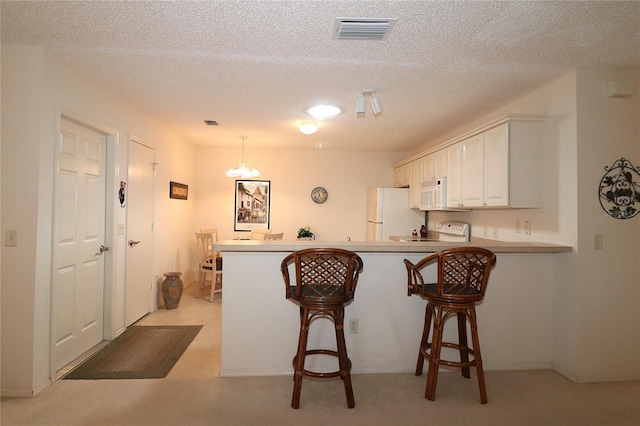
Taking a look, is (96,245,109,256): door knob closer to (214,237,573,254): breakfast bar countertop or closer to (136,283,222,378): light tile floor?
(136,283,222,378): light tile floor

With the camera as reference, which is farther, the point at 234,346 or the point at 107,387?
the point at 234,346

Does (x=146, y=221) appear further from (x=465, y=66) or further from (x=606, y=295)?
(x=606, y=295)

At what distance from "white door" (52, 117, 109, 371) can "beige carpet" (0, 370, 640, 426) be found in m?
0.49

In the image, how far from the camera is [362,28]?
215cm

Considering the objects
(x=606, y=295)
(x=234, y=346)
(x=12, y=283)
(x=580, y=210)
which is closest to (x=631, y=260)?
(x=606, y=295)

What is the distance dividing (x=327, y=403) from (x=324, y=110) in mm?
2692

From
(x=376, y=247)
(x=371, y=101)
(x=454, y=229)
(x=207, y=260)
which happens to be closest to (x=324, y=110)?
(x=371, y=101)

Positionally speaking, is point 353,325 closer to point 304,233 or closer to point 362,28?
point 362,28

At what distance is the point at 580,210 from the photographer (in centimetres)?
270

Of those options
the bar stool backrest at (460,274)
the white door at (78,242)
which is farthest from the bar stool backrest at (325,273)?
the white door at (78,242)

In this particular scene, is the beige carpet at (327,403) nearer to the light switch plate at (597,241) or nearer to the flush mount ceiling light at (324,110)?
the light switch plate at (597,241)

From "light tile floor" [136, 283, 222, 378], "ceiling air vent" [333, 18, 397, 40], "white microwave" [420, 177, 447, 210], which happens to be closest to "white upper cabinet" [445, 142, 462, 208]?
"white microwave" [420, 177, 447, 210]

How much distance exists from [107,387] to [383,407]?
1945 millimetres

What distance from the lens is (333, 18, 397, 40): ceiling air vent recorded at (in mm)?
2078
